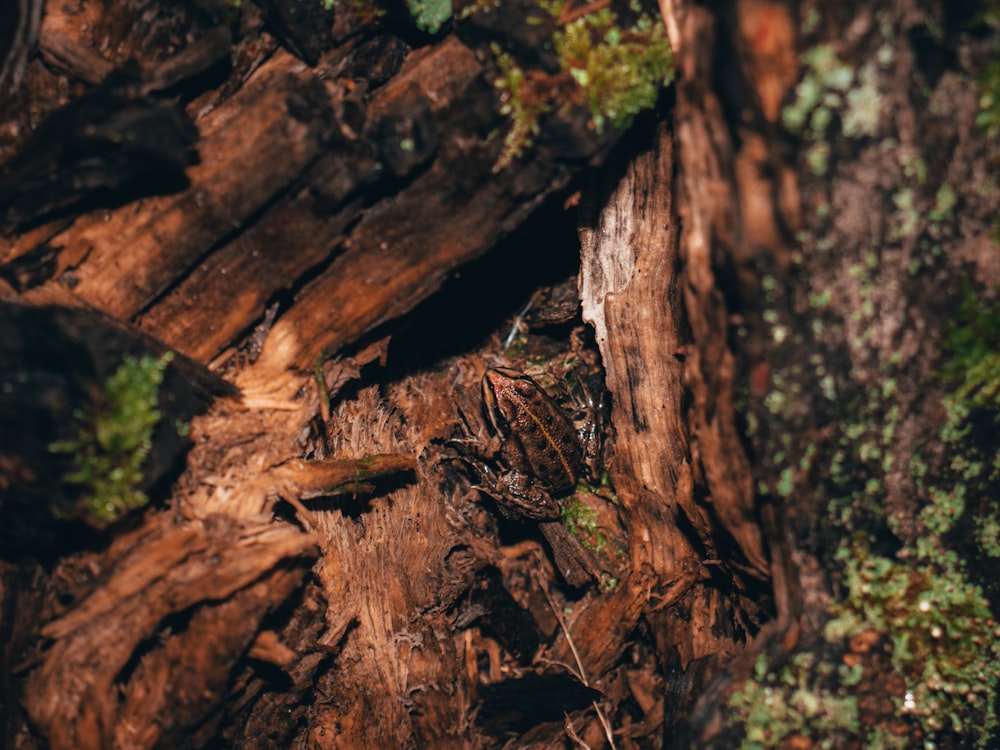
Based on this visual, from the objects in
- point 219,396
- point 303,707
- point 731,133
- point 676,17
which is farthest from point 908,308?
point 303,707

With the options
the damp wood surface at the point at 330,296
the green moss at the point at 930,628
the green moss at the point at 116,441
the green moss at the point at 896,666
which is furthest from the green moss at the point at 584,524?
the green moss at the point at 116,441

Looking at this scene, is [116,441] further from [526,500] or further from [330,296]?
[526,500]

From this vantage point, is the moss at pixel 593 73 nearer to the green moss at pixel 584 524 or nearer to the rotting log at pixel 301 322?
the rotting log at pixel 301 322

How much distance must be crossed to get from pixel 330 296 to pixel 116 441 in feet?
3.60

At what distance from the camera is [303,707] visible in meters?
3.48

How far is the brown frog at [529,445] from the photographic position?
4242 millimetres

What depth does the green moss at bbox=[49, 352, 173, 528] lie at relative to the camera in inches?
94.3

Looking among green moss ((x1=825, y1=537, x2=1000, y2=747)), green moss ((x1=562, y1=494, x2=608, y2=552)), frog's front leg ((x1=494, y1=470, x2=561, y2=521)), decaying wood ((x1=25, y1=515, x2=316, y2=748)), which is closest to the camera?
decaying wood ((x1=25, y1=515, x2=316, y2=748))

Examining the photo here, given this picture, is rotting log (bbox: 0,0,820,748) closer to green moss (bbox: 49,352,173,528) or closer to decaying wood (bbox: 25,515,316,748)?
decaying wood (bbox: 25,515,316,748)

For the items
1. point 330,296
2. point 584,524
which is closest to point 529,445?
point 584,524

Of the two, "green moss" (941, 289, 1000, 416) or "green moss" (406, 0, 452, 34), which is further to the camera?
"green moss" (406, 0, 452, 34)

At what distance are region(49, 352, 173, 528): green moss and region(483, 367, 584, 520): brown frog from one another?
7.50ft

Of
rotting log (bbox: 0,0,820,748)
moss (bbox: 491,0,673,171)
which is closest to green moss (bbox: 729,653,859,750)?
rotting log (bbox: 0,0,820,748)

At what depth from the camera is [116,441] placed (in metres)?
2.43
